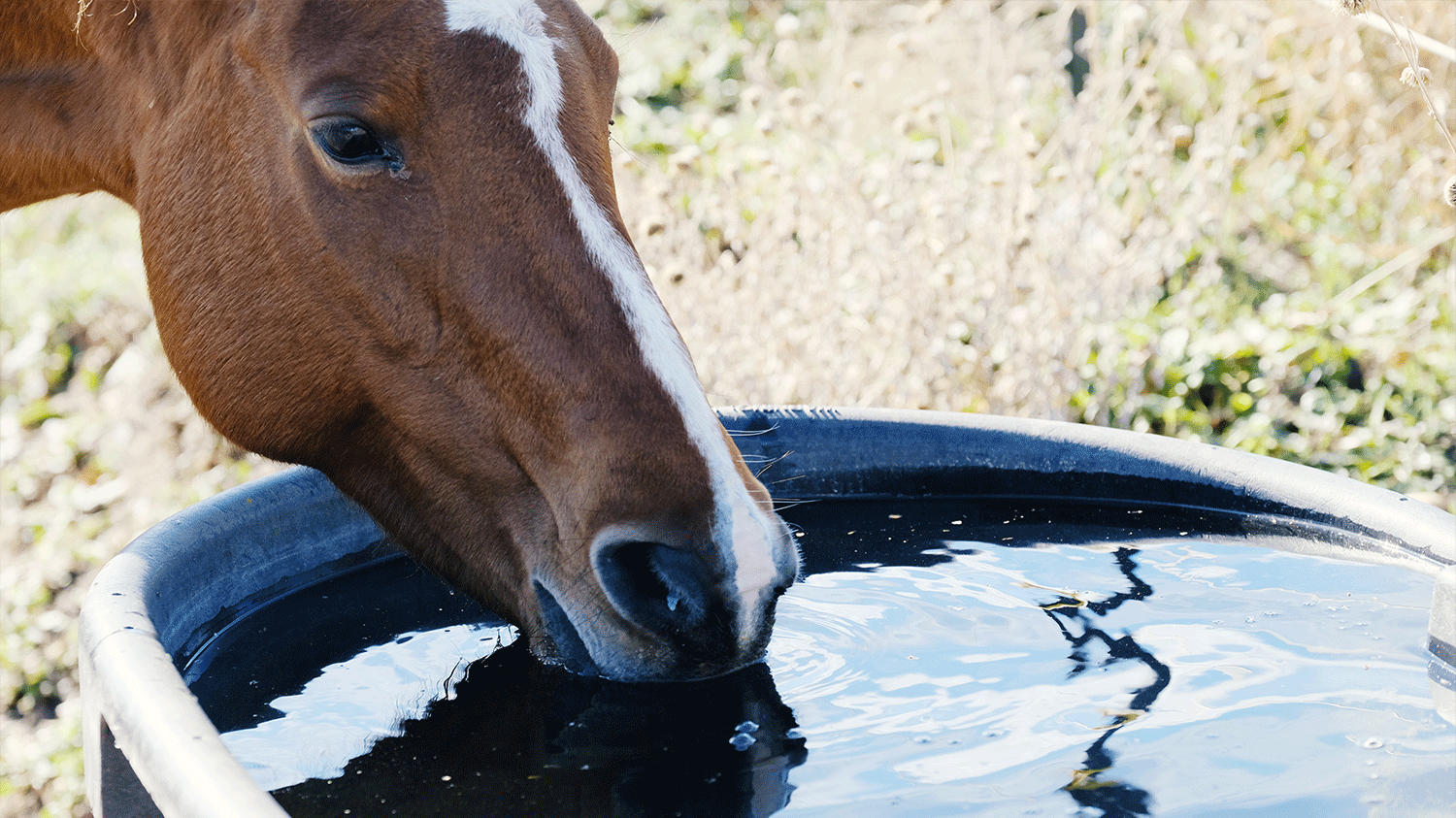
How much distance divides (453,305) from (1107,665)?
1.02m

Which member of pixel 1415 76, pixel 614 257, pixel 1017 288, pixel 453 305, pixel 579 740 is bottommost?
pixel 579 740

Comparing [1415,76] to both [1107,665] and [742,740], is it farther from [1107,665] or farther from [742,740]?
[742,740]

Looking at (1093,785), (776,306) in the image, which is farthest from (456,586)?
(776,306)

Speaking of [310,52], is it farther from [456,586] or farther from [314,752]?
[314,752]

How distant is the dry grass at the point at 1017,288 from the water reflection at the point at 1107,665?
74.0 inches

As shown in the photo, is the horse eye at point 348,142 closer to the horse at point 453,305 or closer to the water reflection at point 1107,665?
the horse at point 453,305

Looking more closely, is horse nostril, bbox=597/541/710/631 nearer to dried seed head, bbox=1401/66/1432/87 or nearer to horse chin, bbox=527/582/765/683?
horse chin, bbox=527/582/765/683

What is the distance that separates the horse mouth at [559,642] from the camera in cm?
160

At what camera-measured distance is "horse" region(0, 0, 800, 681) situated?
5.11 feet

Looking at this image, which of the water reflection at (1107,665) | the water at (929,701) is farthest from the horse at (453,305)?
the water reflection at (1107,665)

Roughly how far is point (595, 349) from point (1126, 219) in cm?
328

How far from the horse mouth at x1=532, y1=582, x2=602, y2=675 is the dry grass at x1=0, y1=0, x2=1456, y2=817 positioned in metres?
1.81

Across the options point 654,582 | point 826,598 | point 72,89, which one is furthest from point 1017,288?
point 72,89

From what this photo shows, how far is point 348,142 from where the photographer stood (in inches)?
67.3
